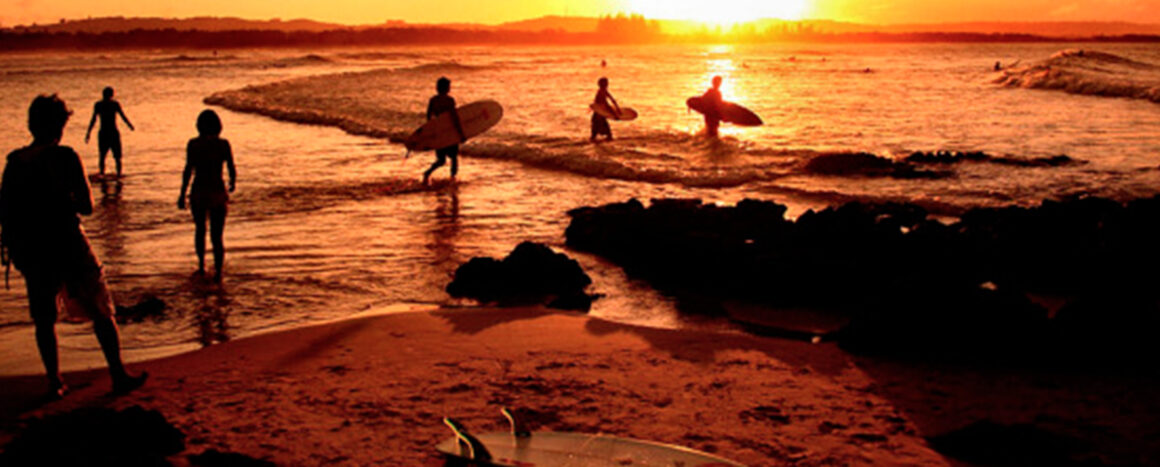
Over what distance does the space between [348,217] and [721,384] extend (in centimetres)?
738

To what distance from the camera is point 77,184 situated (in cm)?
517

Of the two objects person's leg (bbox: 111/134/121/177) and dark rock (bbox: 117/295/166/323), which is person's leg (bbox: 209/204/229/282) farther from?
person's leg (bbox: 111/134/121/177)

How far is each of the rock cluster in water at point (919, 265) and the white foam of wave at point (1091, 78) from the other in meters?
28.5

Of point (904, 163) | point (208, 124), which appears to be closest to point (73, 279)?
point (208, 124)

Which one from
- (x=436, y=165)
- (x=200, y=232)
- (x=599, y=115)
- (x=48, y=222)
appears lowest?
(x=436, y=165)

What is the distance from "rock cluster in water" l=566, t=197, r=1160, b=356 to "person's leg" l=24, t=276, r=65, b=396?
4835 mm

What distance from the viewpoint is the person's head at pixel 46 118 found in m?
5.07

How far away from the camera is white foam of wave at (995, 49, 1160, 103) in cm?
3503

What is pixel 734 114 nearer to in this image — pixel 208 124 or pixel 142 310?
pixel 208 124

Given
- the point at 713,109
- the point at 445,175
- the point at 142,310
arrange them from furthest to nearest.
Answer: the point at 713,109, the point at 445,175, the point at 142,310

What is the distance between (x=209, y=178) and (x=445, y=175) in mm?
7645

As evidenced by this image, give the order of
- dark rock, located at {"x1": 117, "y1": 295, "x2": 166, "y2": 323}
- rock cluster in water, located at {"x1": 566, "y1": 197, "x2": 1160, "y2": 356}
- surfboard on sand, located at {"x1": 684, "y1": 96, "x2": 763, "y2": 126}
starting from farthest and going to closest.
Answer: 1. surfboard on sand, located at {"x1": 684, "y1": 96, "x2": 763, "y2": 126}
2. dark rock, located at {"x1": 117, "y1": 295, "x2": 166, "y2": 323}
3. rock cluster in water, located at {"x1": 566, "y1": 197, "x2": 1160, "y2": 356}

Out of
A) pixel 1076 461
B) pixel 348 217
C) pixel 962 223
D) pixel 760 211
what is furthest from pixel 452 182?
pixel 1076 461

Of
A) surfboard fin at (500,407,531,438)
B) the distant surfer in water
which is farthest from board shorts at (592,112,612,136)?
surfboard fin at (500,407,531,438)
